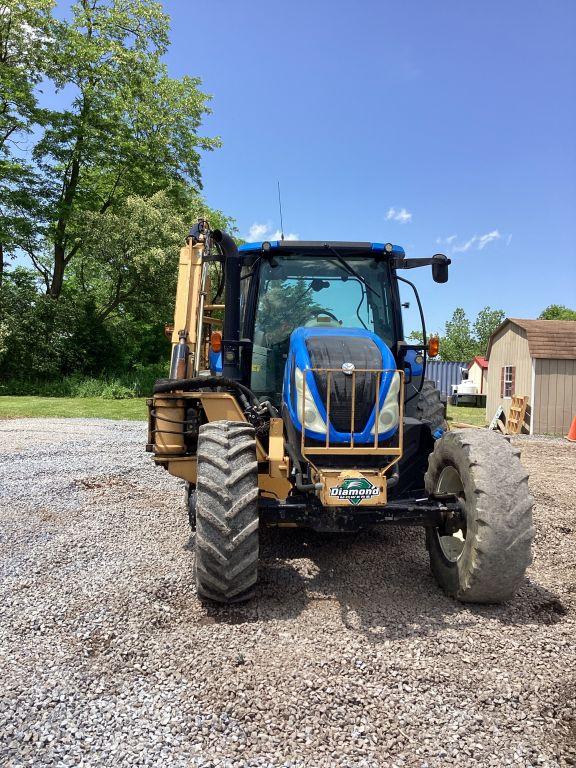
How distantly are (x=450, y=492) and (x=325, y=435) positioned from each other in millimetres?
1033

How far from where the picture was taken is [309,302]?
16.1 feet

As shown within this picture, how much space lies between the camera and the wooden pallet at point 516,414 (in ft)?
55.9

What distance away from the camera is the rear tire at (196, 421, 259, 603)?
3.48 m

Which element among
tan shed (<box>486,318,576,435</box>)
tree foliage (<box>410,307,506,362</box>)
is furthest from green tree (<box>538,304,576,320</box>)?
tan shed (<box>486,318,576,435</box>)

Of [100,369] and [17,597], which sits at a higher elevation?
[100,369]

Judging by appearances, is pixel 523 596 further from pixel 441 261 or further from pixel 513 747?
pixel 441 261

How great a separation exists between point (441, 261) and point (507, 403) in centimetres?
1481

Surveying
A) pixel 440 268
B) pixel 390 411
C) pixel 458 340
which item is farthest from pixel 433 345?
pixel 458 340

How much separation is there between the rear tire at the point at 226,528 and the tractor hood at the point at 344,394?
0.54 metres

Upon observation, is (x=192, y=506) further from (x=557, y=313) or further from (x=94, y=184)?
(x=557, y=313)

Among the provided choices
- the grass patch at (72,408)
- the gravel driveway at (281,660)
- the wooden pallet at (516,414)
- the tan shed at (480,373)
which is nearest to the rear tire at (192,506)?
the gravel driveway at (281,660)

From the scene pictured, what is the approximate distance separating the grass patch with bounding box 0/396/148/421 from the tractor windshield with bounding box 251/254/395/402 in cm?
1171

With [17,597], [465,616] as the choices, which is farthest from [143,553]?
[465,616]

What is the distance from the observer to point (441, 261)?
4.82 metres
